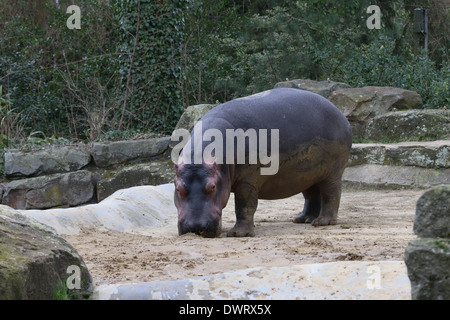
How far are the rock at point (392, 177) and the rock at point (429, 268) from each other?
6045 mm

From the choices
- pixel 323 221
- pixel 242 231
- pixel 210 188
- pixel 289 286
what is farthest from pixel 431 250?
pixel 323 221

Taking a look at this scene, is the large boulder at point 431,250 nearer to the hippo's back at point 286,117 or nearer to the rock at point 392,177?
the hippo's back at point 286,117

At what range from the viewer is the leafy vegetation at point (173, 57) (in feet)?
38.1

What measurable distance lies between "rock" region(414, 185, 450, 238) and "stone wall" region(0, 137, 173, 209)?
681 centimetres

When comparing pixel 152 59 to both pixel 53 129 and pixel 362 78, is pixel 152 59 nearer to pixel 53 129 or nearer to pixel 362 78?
pixel 53 129

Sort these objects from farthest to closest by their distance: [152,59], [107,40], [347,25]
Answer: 1. [347,25]
2. [107,40]
3. [152,59]

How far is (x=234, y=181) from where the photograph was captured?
220 inches

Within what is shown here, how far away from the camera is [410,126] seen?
392 inches

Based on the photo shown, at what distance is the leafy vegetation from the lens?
1162cm

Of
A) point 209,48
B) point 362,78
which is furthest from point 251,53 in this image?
point 362,78

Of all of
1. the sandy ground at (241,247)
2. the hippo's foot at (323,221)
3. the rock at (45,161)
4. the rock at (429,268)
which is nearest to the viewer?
the rock at (429,268)

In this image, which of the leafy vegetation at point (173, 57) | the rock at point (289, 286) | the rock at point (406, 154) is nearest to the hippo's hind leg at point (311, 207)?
the rock at point (406, 154)

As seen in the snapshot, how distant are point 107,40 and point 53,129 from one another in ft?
8.13

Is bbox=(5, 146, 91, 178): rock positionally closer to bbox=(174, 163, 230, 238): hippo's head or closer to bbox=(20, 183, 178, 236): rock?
bbox=(20, 183, 178, 236): rock
